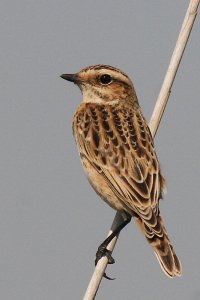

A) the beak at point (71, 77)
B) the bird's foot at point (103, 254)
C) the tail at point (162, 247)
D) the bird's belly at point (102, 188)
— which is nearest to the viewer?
the tail at point (162, 247)

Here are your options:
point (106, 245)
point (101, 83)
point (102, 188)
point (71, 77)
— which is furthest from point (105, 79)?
point (106, 245)

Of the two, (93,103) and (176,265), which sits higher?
(93,103)

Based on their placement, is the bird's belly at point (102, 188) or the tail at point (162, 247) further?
the bird's belly at point (102, 188)

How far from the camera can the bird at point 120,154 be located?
20.6 feet

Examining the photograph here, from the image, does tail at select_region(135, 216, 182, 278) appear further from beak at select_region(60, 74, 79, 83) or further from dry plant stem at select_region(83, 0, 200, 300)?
beak at select_region(60, 74, 79, 83)

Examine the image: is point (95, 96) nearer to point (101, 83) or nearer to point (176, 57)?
point (101, 83)

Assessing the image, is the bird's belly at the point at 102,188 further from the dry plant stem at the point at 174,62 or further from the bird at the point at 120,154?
the dry plant stem at the point at 174,62

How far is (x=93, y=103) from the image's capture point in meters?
7.69

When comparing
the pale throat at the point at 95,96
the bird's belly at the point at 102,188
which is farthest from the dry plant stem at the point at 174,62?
the pale throat at the point at 95,96

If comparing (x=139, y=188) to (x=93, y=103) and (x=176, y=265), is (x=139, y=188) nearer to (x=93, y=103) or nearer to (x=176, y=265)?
(x=176, y=265)

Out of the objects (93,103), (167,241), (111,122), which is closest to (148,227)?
(167,241)

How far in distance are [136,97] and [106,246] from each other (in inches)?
89.7

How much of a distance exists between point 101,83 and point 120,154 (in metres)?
1.23

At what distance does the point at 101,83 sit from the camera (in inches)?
307
